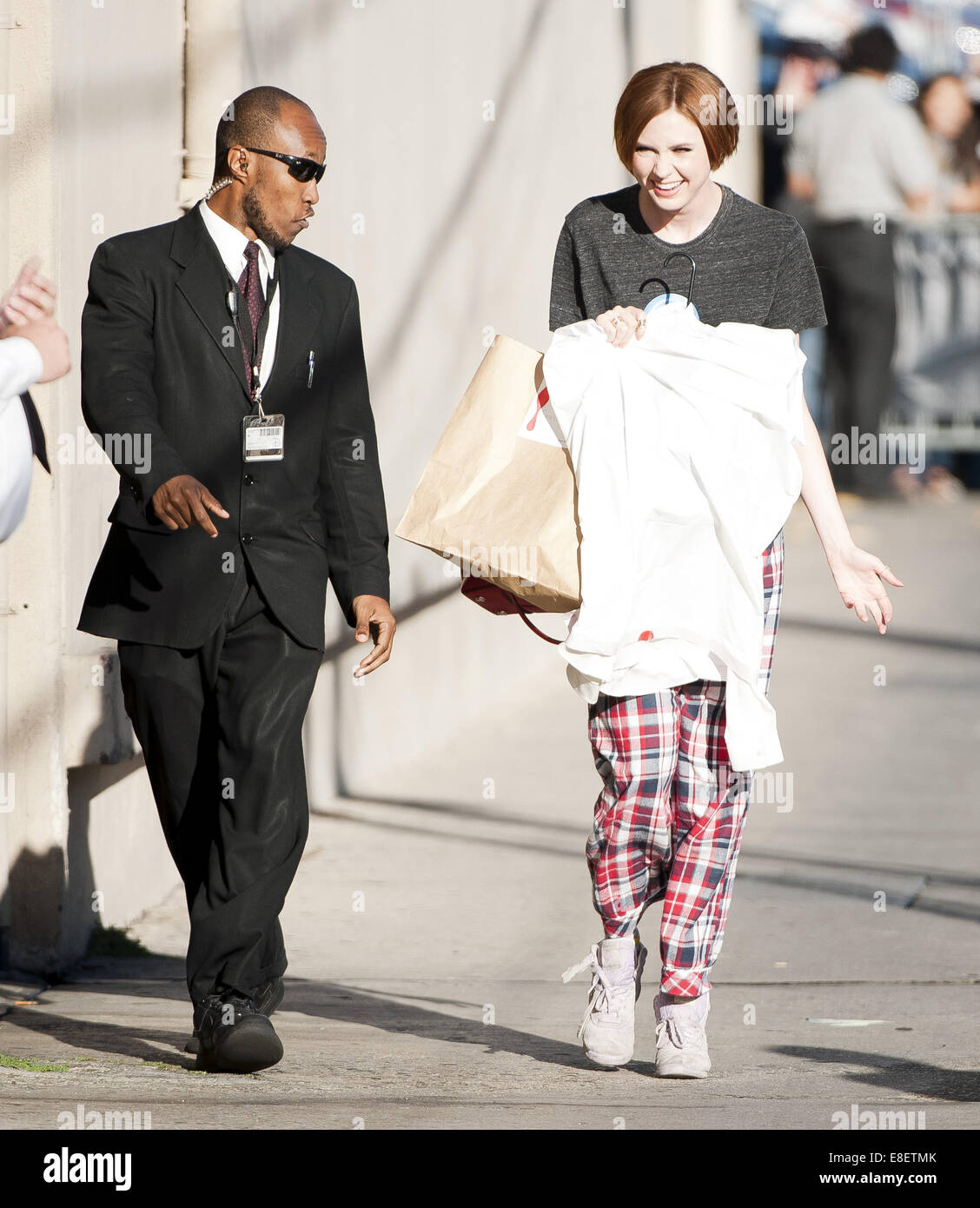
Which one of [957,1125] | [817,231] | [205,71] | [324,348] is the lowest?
[957,1125]

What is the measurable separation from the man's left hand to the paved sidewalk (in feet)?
2.90

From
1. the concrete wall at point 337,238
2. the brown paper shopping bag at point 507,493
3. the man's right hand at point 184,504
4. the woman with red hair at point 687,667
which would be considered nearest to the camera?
the man's right hand at point 184,504

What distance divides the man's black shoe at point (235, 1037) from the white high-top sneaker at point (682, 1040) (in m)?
0.79

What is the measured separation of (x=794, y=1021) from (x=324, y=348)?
1955 millimetres

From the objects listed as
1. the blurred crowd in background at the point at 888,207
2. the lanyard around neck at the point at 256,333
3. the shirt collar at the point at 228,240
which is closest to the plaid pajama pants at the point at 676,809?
the lanyard around neck at the point at 256,333

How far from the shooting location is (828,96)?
12633 mm

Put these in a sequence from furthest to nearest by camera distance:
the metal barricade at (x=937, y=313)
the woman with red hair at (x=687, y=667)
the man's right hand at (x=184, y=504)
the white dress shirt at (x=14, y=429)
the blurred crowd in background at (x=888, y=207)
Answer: the metal barricade at (x=937, y=313) < the blurred crowd in background at (x=888, y=207) < the woman with red hair at (x=687, y=667) < the man's right hand at (x=184, y=504) < the white dress shirt at (x=14, y=429)

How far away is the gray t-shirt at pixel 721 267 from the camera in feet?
13.4

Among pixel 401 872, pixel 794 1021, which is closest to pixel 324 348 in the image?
pixel 794 1021

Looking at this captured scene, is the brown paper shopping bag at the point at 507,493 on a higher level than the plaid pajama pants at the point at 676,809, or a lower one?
higher

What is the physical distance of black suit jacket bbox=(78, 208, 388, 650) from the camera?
4.00m

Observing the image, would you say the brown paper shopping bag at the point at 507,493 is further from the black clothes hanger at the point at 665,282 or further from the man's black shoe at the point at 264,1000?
the man's black shoe at the point at 264,1000

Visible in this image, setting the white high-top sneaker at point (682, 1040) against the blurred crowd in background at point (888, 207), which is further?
the blurred crowd in background at point (888, 207)

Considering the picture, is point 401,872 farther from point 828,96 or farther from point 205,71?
point 828,96
